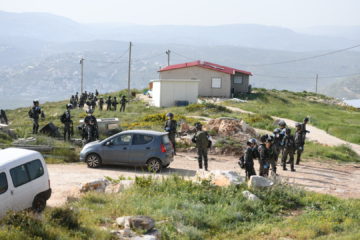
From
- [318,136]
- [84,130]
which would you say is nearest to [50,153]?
[84,130]

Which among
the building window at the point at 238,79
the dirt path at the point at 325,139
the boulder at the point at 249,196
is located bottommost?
the dirt path at the point at 325,139

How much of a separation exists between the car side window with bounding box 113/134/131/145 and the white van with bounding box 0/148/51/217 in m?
5.79

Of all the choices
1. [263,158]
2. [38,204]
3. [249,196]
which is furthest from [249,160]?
[38,204]

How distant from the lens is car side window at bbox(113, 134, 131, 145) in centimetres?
1620

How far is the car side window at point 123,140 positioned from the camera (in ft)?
53.1

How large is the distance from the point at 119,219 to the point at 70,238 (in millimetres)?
1528

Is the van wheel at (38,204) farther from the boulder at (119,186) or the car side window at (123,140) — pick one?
the car side window at (123,140)

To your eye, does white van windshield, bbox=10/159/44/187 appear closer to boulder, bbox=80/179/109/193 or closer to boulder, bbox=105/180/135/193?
boulder, bbox=80/179/109/193

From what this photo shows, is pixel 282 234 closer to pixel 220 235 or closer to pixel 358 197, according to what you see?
pixel 220 235

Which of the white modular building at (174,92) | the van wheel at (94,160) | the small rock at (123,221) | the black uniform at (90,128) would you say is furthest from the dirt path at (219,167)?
the white modular building at (174,92)

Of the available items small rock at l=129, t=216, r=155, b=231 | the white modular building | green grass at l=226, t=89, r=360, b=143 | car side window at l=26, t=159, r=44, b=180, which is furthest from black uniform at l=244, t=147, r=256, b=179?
the white modular building

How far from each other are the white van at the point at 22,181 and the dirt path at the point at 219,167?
1.09 meters

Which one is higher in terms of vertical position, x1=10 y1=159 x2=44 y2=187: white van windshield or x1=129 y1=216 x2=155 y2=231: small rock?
x1=10 y1=159 x2=44 y2=187: white van windshield

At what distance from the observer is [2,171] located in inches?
368
